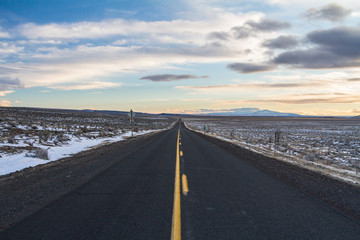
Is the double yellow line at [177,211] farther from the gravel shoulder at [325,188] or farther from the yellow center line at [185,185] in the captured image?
the gravel shoulder at [325,188]

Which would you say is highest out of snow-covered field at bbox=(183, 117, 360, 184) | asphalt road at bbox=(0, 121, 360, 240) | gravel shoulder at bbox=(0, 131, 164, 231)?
asphalt road at bbox=(0, 121, 360, 240)

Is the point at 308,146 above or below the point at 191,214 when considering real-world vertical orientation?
below

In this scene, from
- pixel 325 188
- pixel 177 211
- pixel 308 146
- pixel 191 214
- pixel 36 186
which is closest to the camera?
pixel 191 214

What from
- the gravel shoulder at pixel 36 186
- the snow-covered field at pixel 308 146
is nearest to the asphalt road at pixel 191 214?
the gravel shoulder at pixel 36 186

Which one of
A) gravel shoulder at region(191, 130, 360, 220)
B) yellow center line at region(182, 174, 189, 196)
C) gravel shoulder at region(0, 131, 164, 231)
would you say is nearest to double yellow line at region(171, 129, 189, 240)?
yellow center line at region(182, 174, 189, 196)

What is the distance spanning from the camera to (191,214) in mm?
4672

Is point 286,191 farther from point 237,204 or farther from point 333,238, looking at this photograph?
point 333,238

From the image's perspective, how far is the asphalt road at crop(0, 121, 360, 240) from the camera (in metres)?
3.88

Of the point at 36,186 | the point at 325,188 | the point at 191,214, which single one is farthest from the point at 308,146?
the point at 36,186

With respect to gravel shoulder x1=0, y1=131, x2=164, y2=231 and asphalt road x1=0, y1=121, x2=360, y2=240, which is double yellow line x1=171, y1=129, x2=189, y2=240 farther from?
gravel shoulder x1=0, y1=131, x2=164, y2=231

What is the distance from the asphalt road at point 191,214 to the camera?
3.88 m

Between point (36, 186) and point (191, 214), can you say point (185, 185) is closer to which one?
point (191, 214)

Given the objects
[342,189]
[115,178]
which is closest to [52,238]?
[115,178]

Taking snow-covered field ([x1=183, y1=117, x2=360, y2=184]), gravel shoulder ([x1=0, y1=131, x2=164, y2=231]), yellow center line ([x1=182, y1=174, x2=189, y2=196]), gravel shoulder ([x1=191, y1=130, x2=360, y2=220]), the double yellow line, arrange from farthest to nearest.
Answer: snow-covered field ([x1=183, y1=117, x2=360, y2=184]) → yellow center line ([x1=182, y1=174, x2=189, y2=196]) → gravel shoulder ([x1=191, y1=130, x2=360, y2=220]) → gravel shoulder ([x1=0, y1=131, x2=164, y2=231]) → the double yellow line
